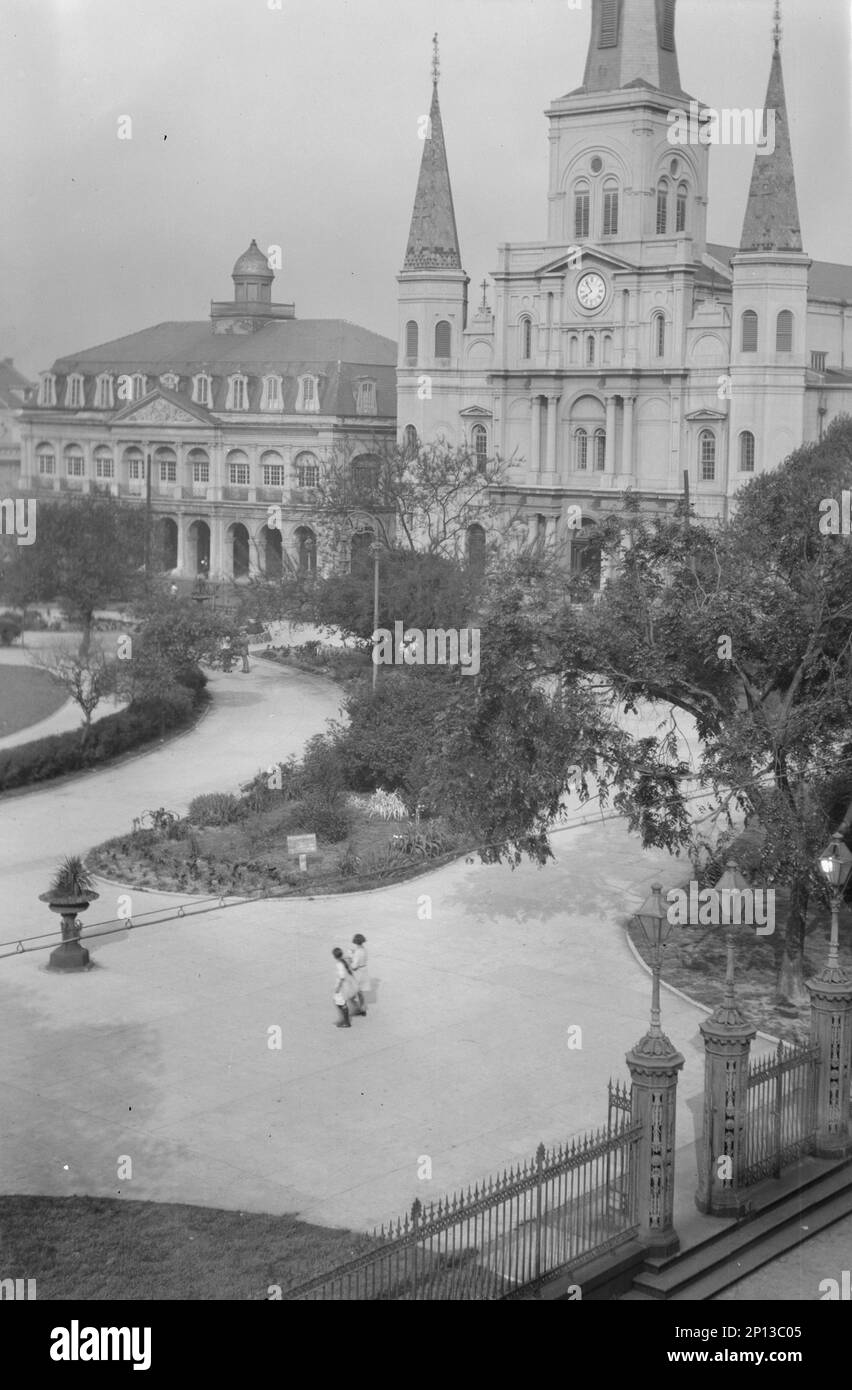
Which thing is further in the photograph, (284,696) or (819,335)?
(819,335)

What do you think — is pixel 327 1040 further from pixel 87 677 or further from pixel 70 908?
pixel 87 677

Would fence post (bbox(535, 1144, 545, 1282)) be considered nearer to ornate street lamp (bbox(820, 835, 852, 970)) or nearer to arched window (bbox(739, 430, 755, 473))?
ornate street lamp (bbox(820, 835, 852, 970))

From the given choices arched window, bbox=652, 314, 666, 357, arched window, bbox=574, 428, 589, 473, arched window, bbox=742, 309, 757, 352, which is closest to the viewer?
arched window, bbox=742, 309, 757, 352

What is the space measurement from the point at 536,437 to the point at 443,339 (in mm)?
5579

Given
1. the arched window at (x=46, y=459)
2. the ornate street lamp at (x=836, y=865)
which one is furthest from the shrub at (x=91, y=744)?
the arched window at (x=46, y=459)

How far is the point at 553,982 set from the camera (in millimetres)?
22047

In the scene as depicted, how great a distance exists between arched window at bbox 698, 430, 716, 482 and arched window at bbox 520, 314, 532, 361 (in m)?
7.73

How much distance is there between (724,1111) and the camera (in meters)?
15.7

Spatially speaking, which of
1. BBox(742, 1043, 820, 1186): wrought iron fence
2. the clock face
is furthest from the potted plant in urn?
the clock face

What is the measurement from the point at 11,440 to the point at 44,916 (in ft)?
161

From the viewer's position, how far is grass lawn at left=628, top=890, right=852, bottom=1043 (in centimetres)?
2116

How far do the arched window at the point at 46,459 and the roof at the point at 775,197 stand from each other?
104 ft

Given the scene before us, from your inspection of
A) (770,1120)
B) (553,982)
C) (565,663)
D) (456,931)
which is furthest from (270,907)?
(770,1120)
